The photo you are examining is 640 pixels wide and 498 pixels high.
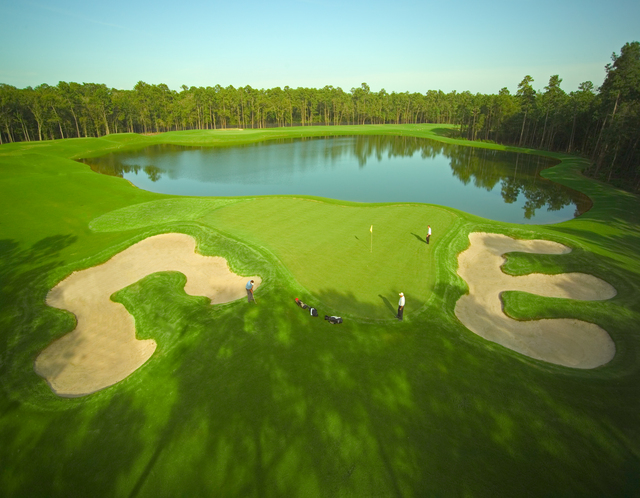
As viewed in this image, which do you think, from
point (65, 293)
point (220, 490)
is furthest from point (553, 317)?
point (65, 293)

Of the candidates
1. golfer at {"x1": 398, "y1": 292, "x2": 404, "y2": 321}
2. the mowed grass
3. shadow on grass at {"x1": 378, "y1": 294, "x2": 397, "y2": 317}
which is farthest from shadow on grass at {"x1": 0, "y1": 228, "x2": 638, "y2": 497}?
the mowed grass

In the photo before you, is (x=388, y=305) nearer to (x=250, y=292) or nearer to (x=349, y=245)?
(x=250, y=292)

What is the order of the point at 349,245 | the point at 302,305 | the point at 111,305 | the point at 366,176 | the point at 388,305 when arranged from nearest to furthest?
1. the point at 302,305
2. the point at 388,305
3. the point at 111,305
4. the point at 349,245
5. the point at 366,176

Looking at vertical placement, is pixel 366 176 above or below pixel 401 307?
above

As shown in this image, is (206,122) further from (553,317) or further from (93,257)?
(553,317)

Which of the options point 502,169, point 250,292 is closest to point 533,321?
point 250,292
